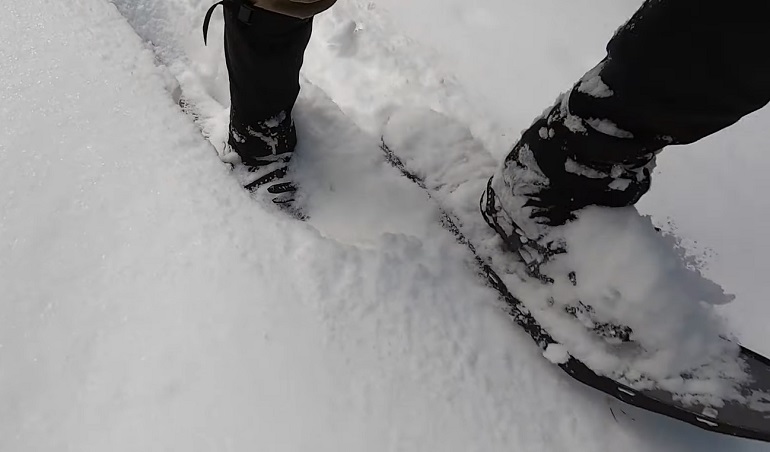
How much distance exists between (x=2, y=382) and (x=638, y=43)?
0.83 m

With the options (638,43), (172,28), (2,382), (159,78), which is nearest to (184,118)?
(159,78)

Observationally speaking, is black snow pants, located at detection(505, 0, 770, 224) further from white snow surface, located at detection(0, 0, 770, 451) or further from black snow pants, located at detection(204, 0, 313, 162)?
black snow pants, located at detection(204, 0, 313, 162)

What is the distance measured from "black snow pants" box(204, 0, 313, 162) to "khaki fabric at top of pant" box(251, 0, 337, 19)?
4 centimetres

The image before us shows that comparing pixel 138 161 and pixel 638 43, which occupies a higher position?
pixel 638 43

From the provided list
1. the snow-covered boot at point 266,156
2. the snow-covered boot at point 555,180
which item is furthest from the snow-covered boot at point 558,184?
the snow-covered boot at point 266,156

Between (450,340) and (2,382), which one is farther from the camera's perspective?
(450,340)

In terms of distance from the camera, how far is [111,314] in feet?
2.38

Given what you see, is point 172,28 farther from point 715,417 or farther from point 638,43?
point 715,417

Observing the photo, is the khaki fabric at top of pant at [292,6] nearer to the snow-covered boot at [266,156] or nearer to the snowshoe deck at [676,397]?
the snow-covered boot at [266,156]

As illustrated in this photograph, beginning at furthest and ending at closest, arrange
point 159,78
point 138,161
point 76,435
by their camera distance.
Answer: point 159,78 → point 138,161 → point 76,435

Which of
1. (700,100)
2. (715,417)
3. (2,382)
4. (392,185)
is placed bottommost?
(2,382)

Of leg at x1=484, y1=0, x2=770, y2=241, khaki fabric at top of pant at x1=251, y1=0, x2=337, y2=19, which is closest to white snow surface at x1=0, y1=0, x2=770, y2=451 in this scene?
leg at x1=484, y1=0, x2=770, y2=241

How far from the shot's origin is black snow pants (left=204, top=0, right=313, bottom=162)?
0.76 meters

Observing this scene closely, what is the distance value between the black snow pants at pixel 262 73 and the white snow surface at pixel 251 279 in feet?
0.23
